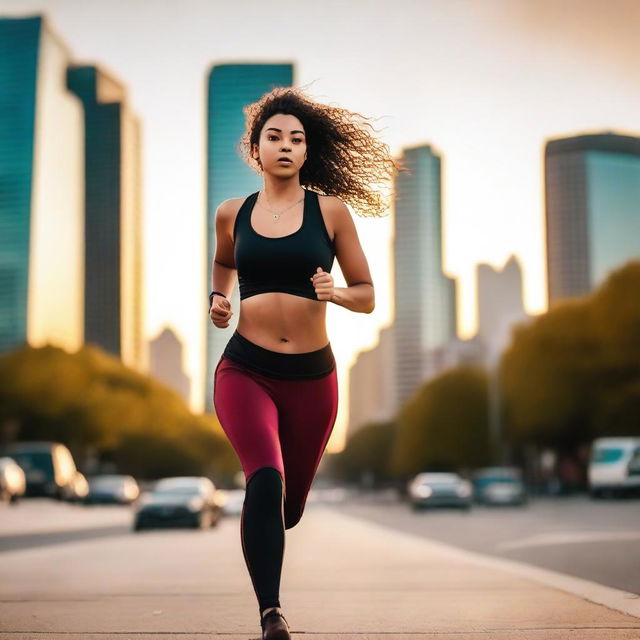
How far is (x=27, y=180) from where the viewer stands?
139 metres

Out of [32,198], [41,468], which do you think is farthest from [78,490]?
[32,198]

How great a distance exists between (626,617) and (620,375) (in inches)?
1968

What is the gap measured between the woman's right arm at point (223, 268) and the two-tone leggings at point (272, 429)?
4.6 inches

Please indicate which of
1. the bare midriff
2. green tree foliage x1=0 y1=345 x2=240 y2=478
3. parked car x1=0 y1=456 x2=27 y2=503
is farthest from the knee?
green tree foliage x1=0 y1=345 x2=240 y2=478

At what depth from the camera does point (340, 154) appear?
18.2 feet

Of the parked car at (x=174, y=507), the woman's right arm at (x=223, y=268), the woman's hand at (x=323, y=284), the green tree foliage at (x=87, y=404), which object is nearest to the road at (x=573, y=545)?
the woman's right arm at (x=223, y=268)

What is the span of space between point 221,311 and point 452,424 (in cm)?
7314

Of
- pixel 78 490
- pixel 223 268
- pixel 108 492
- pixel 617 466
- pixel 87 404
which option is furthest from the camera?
pixel 87 404

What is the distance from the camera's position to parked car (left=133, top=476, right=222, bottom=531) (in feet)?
80.2

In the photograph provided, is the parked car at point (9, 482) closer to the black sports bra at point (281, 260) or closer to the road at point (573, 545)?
the road at point (573, 545)

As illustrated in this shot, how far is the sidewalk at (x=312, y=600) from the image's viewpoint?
580 cm

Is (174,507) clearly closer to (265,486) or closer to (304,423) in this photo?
(304,423)

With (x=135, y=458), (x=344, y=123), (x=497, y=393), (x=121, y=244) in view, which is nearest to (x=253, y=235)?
(x=344, y=123)

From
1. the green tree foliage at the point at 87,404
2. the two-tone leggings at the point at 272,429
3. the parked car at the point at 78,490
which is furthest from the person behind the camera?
the green tree foliage at the point at 87,404
